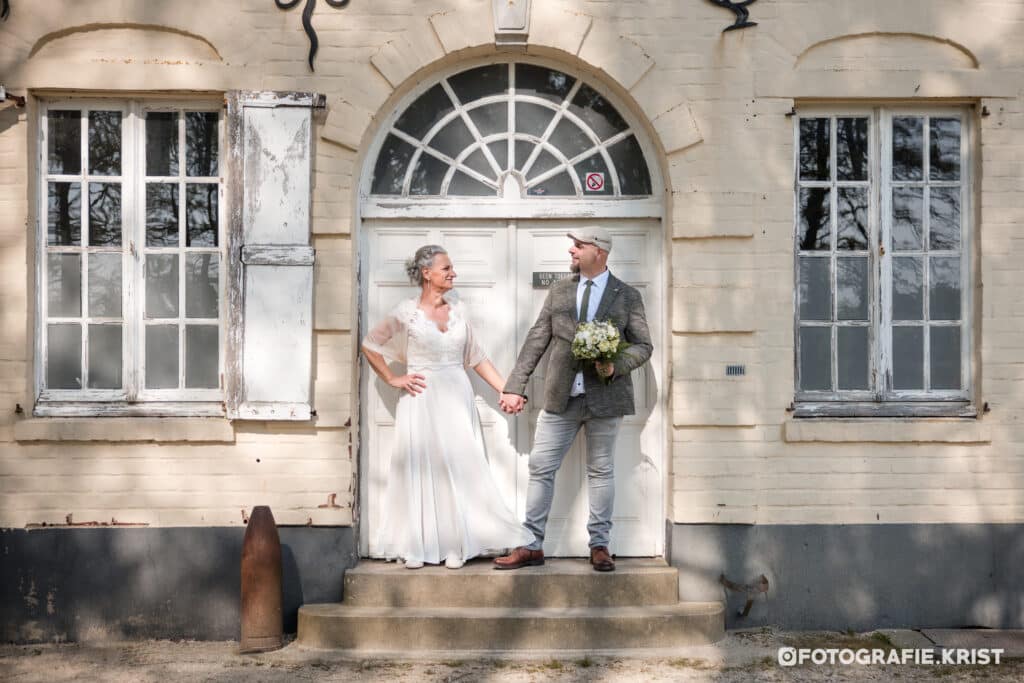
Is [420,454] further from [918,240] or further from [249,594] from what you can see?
[918,240]

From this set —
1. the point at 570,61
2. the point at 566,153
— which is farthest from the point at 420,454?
the point at 570,61

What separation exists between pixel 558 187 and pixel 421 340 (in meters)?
1.35

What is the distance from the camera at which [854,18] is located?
661 cm

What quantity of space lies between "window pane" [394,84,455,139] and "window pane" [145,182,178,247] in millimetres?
1509

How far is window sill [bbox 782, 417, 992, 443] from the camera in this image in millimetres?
6590

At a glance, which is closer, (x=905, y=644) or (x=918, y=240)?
(x=905, y=644)

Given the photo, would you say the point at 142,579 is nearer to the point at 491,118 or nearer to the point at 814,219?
the point at 491,118

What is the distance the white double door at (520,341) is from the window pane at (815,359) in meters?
0.93

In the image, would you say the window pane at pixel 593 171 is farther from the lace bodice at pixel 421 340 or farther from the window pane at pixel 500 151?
the lace bodice at pixel 421 340

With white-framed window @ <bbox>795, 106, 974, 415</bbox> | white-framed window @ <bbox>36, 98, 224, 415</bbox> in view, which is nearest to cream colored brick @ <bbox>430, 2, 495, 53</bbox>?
white-framed window @ <bbox>36, 98, 224, 415</bbox>

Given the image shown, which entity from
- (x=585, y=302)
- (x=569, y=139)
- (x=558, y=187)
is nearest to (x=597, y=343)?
(x=585, y=302)

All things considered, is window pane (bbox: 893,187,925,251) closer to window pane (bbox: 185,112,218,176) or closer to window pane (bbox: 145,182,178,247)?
window pane (bbox: 185,112,218,176)

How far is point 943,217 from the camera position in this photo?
6871 mm

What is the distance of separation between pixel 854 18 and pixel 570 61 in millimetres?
1766
